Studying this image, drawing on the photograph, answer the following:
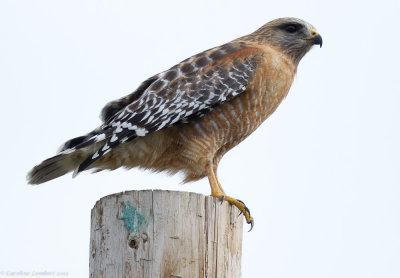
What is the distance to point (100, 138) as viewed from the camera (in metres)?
6.44

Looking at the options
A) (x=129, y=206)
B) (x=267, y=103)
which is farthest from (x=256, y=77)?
(x=129, y=206)

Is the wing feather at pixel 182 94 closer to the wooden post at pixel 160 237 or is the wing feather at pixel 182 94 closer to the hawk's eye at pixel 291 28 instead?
the hawk's eye at pixel 291 28

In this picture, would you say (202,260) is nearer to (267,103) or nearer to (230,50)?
(267,103)

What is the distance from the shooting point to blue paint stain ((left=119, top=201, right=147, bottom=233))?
13.5 ft

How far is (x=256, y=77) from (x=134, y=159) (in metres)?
1.56

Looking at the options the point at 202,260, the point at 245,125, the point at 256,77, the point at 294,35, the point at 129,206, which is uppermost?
the point at 294,35

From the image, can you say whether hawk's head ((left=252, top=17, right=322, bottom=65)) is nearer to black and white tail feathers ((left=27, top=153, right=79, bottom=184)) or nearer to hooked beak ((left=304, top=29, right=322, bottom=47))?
hooked beak ((left=304, top=29, right=322, bottom=47))

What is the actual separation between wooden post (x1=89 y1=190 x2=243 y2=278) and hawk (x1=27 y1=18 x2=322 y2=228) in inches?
79.0

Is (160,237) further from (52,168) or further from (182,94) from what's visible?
(182,94)

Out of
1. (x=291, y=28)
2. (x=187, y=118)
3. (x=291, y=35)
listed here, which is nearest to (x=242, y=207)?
(x=187, y=118)

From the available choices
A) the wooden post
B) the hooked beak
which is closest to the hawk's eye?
the hooked beak

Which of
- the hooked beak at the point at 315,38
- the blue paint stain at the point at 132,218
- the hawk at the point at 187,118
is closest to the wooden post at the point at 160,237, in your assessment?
the blue paint stain at the point at 132,218

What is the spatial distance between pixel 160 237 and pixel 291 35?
4.64m

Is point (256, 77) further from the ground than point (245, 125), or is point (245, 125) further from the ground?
point (256, 77)
